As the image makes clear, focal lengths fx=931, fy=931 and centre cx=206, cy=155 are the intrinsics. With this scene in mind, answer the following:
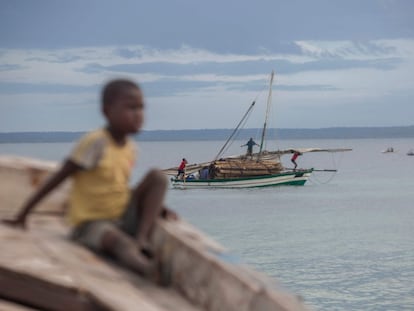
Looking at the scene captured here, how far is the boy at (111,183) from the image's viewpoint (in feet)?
13.2

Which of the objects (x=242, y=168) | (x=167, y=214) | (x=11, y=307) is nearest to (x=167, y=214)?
(x=167, y=214)

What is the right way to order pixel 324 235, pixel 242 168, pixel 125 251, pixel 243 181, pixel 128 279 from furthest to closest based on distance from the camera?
pixel 243 181, pixel 242 168, pixel 324 235, pixel 125 251, pixel 128 279

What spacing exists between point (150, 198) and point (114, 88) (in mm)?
514

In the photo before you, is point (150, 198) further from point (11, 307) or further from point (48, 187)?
point (11, 307)

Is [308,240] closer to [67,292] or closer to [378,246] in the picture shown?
[378,246]

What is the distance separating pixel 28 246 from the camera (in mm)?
3811

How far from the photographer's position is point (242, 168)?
57.0 metres

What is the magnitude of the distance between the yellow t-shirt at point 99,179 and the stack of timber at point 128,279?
173 mm

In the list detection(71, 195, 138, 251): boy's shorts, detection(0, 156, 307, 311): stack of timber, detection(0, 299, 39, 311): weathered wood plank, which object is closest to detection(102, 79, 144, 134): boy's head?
detection(71, 195, 138, 251): boy's shorts

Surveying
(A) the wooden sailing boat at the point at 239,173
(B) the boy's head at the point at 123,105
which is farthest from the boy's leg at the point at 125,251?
(A) the wooden sailing boat at the point at 239,173

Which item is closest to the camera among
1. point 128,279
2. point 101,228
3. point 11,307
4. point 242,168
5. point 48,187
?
point 11,307

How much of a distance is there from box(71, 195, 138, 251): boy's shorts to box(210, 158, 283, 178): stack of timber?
51.4 m

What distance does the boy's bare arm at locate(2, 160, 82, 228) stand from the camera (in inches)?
160

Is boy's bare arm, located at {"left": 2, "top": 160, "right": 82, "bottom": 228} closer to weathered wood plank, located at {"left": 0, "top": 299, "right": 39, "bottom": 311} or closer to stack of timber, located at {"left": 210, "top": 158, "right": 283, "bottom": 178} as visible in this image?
weathered wood plank, located at {"left": 0, "top": 299, "right": 39, "bottom": 311}
